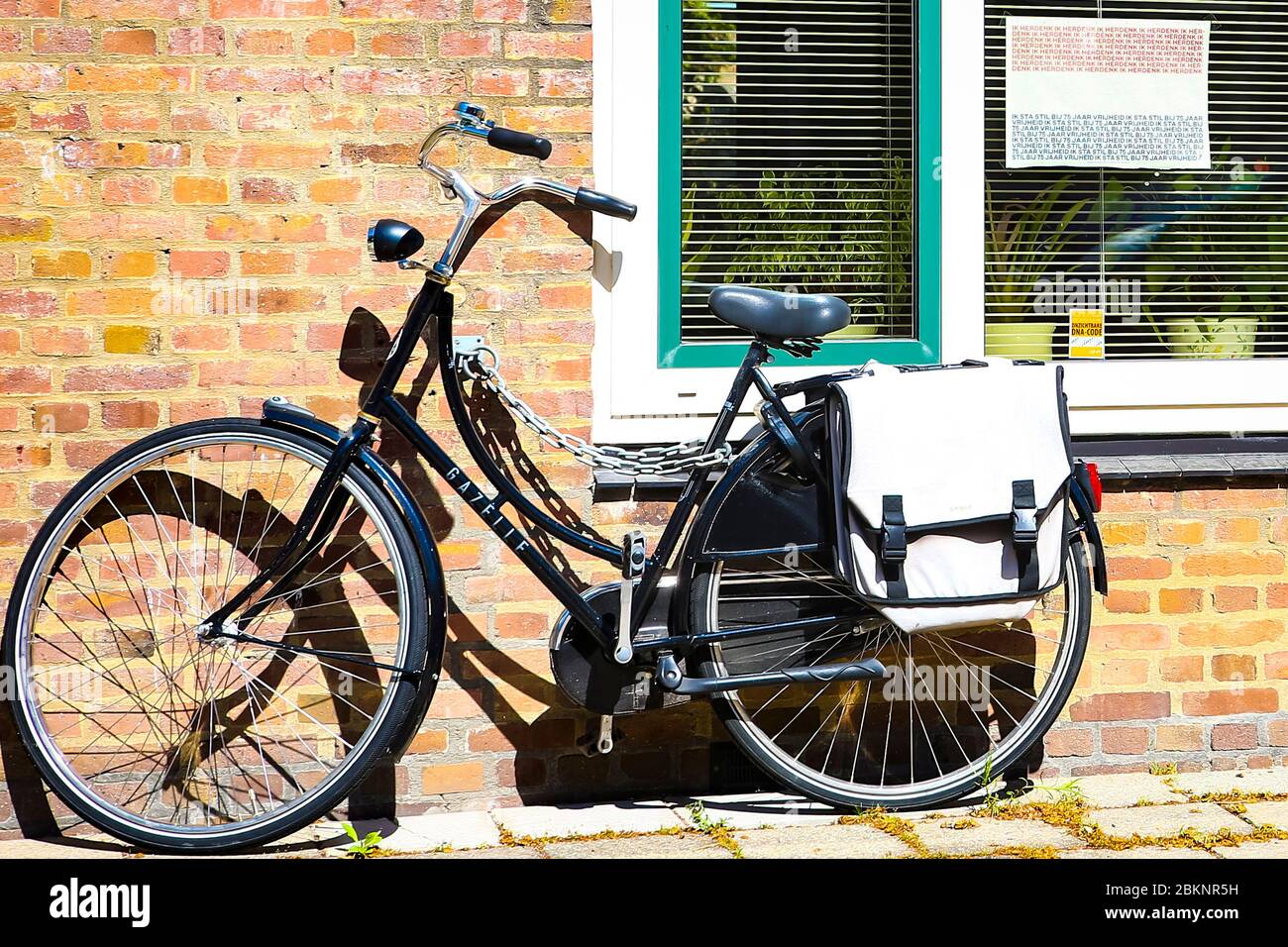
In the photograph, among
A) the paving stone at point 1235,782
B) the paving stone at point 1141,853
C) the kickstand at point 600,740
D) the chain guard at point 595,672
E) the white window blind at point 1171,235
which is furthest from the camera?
the white window blind at point 1171,235

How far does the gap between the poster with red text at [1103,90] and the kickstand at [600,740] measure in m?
1.92

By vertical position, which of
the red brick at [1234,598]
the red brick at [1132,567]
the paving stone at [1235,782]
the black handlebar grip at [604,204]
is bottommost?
the paving stone at [1235,782]

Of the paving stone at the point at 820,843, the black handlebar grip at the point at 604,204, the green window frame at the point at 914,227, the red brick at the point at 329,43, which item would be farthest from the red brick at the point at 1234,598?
the red brick at the point at 329,43

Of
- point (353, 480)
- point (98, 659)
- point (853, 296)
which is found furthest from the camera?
point (853, 296)

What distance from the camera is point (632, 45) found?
3.43 meters

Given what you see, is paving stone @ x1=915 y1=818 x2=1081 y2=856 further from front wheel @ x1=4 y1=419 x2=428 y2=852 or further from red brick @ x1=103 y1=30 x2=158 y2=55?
red brick @ x1=103 y1=30 x2=158 y2=55

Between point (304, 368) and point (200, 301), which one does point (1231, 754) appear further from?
point (200, 301)

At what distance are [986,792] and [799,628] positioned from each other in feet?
2.29

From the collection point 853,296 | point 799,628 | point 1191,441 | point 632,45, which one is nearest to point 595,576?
point 799,628

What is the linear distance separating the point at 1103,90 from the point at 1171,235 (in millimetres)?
469

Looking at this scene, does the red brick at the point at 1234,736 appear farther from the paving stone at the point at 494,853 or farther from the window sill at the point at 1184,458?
the paving stone at the point at 494,853

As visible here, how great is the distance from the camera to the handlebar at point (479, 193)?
121 inches

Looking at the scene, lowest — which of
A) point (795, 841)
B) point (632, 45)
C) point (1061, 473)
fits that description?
point (795, 841)

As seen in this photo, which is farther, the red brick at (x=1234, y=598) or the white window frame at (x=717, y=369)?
the red brick at (x=1234, y=598)
